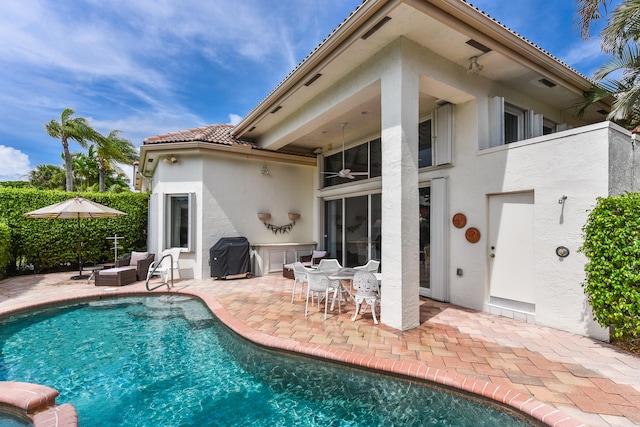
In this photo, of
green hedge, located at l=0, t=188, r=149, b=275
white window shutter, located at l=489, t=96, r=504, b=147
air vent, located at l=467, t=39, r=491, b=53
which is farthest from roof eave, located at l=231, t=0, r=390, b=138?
green hedge, located at l=0, t=188, r=149, b=275

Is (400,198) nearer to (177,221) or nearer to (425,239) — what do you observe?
(425,239)

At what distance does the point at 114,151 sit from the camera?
17750 millimetres

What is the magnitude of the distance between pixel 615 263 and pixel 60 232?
15.9 meters

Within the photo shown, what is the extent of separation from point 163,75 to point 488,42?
45.5ft

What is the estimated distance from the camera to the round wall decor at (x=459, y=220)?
6561 mm

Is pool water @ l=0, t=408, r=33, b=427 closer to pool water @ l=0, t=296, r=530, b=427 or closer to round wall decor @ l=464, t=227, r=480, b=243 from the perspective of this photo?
pool water @ l=0, t=296, r=530, b=427

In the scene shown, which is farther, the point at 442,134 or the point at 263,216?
the point at 263,216

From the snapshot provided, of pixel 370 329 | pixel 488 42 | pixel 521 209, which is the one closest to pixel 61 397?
pixel 370 329

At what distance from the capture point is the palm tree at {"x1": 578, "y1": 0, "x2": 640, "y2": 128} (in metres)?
6.95

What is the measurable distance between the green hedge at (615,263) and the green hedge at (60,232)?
14419mm

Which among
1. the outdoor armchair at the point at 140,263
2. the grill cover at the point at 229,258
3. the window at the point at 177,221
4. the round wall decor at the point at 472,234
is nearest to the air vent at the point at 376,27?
the round wall decor at the point at 472,234

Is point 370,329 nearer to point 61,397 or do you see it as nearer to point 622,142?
point 61,397

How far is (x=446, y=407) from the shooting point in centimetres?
324

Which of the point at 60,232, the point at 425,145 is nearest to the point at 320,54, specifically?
the point at 425,145
